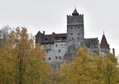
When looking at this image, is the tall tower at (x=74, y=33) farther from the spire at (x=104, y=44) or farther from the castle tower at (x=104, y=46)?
the spire at (x=104, y=44)

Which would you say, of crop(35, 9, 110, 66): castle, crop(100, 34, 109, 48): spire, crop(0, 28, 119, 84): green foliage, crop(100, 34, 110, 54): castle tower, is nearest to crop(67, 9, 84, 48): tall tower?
crop(35, 9, 110, 66): castle

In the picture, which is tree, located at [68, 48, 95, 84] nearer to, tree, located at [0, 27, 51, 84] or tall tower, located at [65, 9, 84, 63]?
tree, located at [0, 27, 51, 84]

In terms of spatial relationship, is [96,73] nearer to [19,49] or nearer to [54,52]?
[19,49]

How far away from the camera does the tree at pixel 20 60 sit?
3584cm

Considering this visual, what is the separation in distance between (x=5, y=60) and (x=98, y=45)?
8407cm

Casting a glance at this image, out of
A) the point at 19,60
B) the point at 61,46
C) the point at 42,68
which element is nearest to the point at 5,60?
the point at 19,60

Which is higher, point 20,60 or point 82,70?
point 20,60

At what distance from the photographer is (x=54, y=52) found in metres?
118

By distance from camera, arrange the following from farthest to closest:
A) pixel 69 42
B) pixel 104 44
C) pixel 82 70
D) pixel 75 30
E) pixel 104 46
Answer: pixel 104 44 → pixel 104 46 → pixel 75 30 → pixel 69 42 → pixel 82 70

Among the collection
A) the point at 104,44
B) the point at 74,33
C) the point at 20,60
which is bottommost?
the point at 20,60

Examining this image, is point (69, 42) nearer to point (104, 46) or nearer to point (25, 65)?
point (104, 46)

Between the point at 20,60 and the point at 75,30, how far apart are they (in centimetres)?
8235

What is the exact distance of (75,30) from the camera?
118375 millimetres

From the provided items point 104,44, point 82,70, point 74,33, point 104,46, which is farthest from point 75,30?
point 82,70
